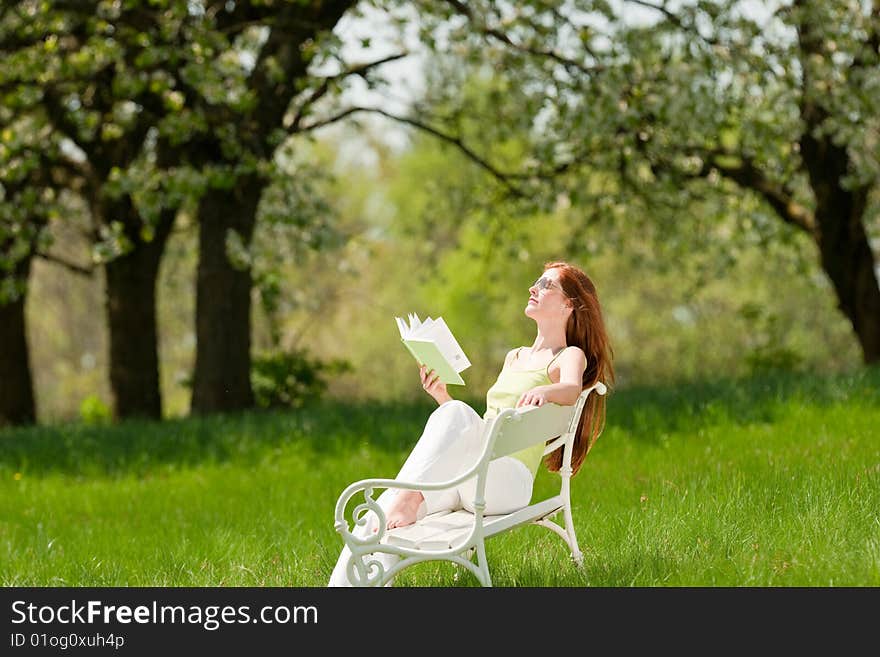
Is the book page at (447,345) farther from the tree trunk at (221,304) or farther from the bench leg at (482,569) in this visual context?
the tree trunk at (221,304)

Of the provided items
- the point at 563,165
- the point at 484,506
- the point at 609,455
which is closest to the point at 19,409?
the point at 563,165

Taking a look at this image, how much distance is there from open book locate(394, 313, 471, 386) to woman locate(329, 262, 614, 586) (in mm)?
174

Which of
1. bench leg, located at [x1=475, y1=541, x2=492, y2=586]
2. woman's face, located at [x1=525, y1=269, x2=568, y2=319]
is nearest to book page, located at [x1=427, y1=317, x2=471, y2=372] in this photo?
woman's face, located at [x1=525, y1=269, x2=568, y2=319]

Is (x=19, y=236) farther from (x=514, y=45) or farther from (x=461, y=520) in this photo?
(x=461, y=520)

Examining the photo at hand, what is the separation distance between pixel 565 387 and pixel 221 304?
9543mm

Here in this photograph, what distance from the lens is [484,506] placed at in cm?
466

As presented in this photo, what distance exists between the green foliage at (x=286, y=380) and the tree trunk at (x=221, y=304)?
7.17 feet

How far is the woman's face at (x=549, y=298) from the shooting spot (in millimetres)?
5105

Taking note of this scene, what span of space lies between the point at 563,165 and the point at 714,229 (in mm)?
5306

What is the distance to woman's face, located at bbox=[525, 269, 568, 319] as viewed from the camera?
5.11 meters

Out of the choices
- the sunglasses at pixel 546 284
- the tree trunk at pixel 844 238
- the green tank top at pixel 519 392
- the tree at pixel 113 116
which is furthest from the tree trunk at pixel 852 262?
the green tank top at pixel 519 392

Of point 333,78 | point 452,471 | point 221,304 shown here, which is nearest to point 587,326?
point 452,471

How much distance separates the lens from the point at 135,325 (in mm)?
16156
